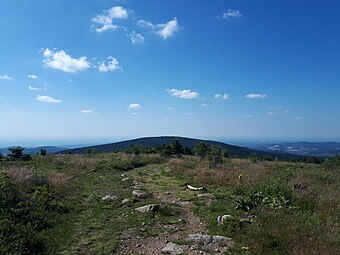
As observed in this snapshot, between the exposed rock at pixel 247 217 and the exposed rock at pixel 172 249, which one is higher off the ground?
the exposed rock at pixel 247 217

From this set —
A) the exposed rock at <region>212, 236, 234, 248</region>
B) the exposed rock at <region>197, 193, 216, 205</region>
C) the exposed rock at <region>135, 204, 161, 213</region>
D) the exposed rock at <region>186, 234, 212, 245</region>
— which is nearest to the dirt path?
the exposed rock at <region>186, 234, 212, 245</region>

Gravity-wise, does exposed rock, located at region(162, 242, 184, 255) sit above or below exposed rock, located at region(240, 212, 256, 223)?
below

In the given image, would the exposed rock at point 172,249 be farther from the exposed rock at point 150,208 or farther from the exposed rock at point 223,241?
the exposed rock at point 150,208

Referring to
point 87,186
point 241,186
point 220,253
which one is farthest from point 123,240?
point 87,186

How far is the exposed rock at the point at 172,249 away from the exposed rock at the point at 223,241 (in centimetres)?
84

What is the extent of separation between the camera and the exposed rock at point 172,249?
6137mm

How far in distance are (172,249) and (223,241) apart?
1.20m

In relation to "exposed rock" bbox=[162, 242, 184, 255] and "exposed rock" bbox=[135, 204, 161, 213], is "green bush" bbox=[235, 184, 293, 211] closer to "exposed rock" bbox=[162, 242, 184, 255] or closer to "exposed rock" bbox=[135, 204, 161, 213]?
"exposed rock" bbox=[135, 204, 161, 213]

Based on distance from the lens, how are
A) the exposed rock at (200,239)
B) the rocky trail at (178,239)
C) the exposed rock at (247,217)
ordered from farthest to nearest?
1. the exposed rock at (247,217)
2. the exposed rock at (200,239)
3. the rocky trail at (178,239)

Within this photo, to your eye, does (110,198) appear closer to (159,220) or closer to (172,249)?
(159,220)

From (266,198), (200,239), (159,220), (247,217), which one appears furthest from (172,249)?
(266,198)

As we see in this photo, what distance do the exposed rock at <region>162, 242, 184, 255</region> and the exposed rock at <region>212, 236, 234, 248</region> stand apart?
0.84 m

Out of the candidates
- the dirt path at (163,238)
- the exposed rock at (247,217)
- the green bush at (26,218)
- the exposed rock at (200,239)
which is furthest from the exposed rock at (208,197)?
the green bush at (26,218)

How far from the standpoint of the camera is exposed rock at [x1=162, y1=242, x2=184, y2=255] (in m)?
6.14
